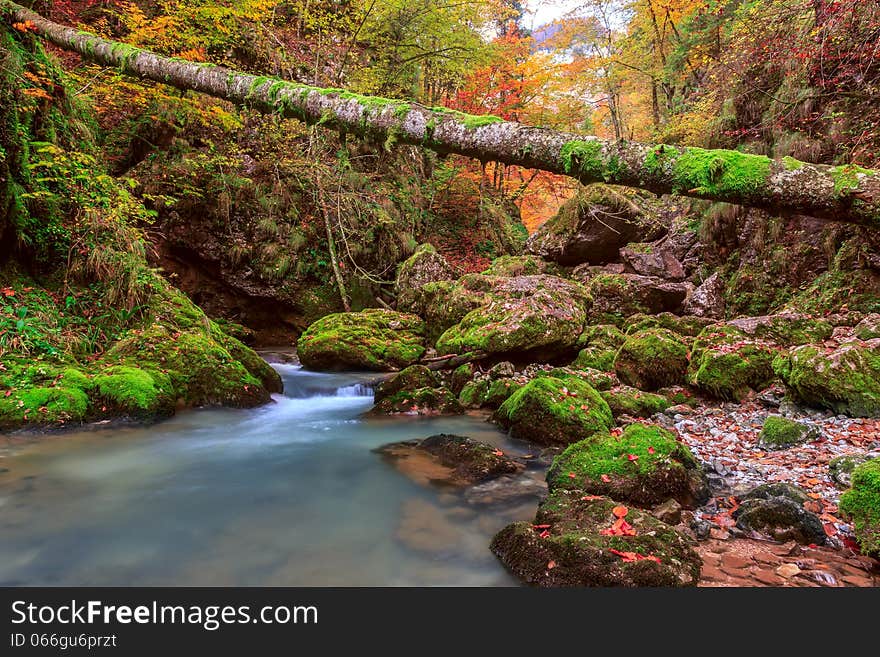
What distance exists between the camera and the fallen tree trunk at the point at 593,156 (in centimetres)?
386

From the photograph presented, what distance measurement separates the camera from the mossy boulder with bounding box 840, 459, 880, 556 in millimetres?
2594

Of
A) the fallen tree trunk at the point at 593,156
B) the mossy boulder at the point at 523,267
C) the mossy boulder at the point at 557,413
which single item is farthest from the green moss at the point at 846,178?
the mossy boulder at the point at 523,267

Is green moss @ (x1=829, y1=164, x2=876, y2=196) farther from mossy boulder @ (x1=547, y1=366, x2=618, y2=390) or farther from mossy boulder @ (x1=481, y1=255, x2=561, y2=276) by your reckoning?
mossy boulder @ (x1=481, y1=255, x2=561, y2=276)

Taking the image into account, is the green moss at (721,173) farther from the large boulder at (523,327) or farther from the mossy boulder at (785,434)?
the large boulder at (523,327)

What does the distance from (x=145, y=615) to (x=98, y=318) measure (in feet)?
19.4

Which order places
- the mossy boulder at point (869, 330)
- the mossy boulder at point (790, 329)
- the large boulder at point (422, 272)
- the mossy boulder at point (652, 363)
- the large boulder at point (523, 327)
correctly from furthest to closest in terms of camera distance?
the large boulder at point (422, 272)
the large boulder at point (523, 327)
the mossy boulder at point (652, 363)
the mossy boulder at point (790, 329)
the mossy boulder at point (869, 330)

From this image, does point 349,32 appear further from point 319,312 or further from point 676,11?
point 676,11

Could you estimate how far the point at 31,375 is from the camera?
5172 millimetres

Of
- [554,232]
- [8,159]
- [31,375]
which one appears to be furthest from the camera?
[554,232]

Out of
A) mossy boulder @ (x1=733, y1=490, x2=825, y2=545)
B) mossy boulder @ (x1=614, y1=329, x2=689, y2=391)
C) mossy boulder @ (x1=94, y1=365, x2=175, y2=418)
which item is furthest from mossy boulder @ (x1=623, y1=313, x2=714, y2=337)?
mossy boulder @ (x1=94, y1=365, x2=175, y2=418)

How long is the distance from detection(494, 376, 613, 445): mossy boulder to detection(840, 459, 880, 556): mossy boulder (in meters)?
2.43

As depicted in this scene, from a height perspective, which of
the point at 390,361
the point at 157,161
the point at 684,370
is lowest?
the point at 390,361

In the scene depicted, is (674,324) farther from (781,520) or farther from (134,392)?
(134,392)

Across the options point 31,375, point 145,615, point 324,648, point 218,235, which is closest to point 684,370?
point 324,648
